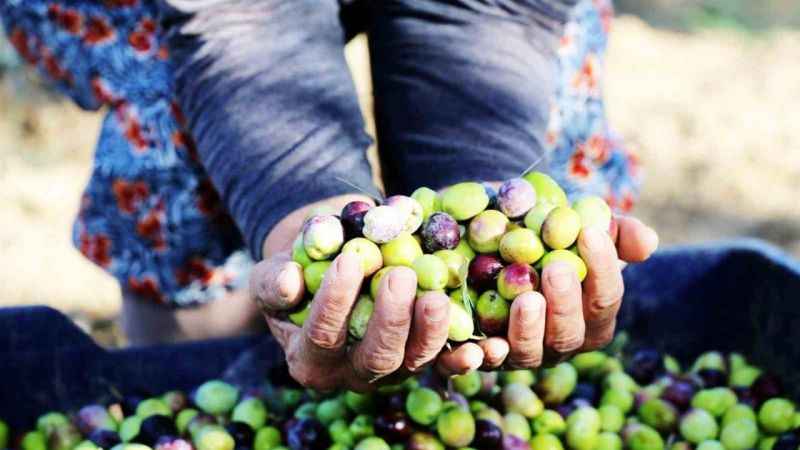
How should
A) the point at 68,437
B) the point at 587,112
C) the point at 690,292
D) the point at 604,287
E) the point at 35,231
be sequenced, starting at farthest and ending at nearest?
the point at 35,231, the point at 587,112, the point at 690,292, the point at 68,437, the point at 604,287

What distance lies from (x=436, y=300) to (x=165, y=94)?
94 centimetres

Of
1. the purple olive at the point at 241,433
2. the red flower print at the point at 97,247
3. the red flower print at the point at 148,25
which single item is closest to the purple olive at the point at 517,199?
the purple olive at the point at 241,433

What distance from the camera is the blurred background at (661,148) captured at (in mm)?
3348

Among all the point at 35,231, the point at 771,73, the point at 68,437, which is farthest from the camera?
the point at 771,73

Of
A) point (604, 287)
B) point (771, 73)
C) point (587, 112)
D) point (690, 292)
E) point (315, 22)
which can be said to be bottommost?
point (771, 73)

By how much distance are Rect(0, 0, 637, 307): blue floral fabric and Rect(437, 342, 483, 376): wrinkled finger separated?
2.81 feet

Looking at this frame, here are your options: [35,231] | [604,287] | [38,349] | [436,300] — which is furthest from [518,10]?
[35,231]

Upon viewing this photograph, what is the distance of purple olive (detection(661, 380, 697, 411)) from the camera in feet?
6.02

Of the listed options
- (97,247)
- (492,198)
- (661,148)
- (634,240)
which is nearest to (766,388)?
(634,240)

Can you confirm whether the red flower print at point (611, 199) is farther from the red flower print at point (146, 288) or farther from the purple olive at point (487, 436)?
the red flower print at point (146, 288)

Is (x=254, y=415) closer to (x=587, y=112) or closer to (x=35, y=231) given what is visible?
(x=587, y=112)

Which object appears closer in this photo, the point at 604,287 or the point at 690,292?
the point at 604,287

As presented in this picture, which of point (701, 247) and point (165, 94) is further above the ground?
point (165, 94)

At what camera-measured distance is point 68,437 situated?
1.74 m
